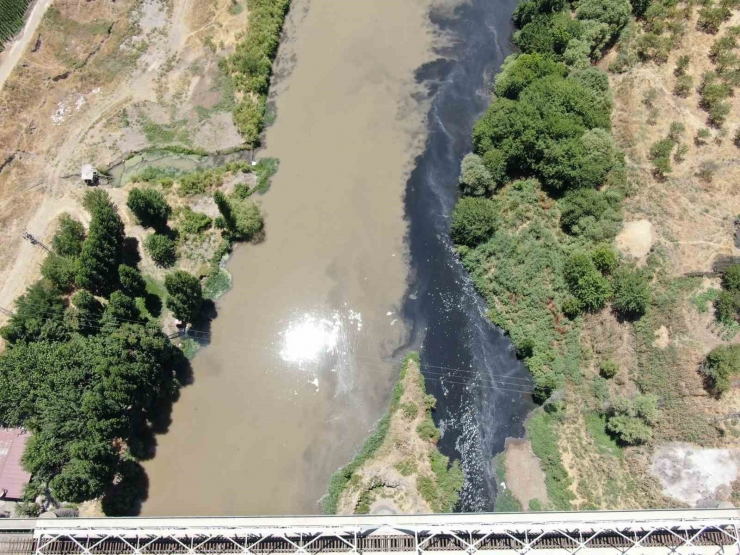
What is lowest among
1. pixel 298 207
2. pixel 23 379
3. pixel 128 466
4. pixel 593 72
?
pixel 128 466

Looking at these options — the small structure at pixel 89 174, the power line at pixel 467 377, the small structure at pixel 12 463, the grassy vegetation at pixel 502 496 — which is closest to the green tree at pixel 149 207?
the small structure at pixel 89 174

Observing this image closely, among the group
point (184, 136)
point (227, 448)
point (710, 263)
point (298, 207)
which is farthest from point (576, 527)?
point (184, 136)

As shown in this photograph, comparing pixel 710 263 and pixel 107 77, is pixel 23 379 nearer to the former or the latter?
pixel 107 77

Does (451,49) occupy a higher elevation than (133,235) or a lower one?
higher

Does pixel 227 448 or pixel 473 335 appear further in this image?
pixel 473 335

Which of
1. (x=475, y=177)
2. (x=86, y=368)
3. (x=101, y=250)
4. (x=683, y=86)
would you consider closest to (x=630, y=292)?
(x=475, y=177)
